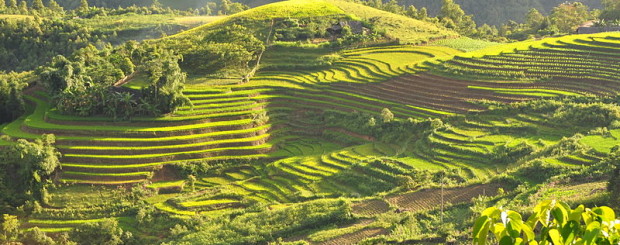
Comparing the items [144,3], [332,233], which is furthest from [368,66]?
[144,3]

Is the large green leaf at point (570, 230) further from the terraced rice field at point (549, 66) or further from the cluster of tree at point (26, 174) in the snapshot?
the terraced rice field at point (549, 66)

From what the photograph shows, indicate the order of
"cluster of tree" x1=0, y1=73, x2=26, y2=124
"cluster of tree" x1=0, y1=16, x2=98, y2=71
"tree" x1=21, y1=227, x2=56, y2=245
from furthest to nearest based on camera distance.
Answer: "cluster of tree" x1=0, y1=16, x2=98, y2=71, "cluster of tree" x1=0, y1=73, x2=26, y2=124, "tree" x1=21, y1=227, x2=56, y2=245

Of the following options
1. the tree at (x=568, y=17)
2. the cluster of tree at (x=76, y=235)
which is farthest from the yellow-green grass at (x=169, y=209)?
the tree at (x=568, y=17)

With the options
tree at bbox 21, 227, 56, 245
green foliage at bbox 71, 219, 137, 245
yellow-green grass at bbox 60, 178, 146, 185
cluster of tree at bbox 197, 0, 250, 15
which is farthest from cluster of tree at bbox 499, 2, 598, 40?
tree at bbox 21, 227, 56, 245

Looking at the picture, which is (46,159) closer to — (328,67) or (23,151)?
(23,151)

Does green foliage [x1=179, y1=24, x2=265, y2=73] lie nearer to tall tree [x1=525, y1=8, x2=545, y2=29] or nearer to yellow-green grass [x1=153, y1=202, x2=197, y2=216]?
yellow-green grass [x1=153, y1=202, x2=197, y2=216]

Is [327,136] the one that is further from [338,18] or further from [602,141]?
[338,18]
